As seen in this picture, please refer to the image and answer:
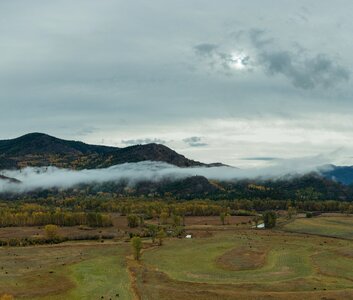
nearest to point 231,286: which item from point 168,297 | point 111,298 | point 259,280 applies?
point 259,280

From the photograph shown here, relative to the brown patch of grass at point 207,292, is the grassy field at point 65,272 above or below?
below

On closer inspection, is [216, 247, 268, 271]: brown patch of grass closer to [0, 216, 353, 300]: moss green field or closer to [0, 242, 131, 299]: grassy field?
[0, 216, 353, 300]: moss green field

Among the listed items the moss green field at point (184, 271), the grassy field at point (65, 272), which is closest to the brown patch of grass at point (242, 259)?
the moss green field at point (184, 271)

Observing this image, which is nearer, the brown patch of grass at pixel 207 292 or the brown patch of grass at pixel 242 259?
the brown patch of grass at pixel 207 292

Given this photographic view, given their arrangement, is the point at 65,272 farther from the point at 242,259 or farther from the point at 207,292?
the point at 242,259

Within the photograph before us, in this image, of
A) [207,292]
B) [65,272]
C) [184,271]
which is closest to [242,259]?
[184,271]

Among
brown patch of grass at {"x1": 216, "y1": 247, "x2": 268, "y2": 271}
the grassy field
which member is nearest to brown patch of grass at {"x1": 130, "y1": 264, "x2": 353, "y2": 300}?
the grassy field

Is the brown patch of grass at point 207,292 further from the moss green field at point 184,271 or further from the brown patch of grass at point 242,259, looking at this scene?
the brown patch of grass at point 242,259

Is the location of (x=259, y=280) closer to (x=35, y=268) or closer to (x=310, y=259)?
(x=310, y=259)

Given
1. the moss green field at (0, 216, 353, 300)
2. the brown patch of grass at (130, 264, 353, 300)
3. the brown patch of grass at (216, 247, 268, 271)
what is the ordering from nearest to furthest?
the brown patch of grass at (130, 264, 353, 300)
the moss green field at (0, 216, 353, 300)
the brown patch of grass at (216, 247, 268, 271)
